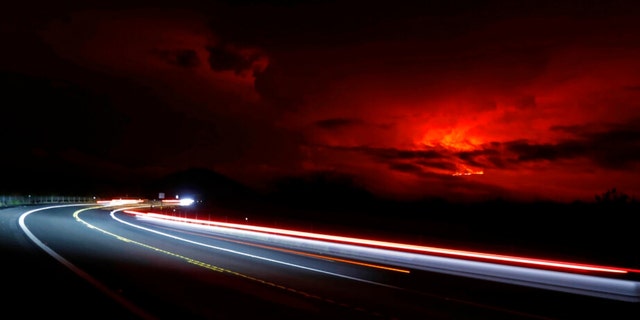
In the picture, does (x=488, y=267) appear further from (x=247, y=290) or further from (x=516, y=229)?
(x=516, y=229)

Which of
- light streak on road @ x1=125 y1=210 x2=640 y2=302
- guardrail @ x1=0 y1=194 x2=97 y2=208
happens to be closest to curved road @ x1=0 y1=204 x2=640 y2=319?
light streak on road @ x1=125 y1=210 x2=640 y2=302

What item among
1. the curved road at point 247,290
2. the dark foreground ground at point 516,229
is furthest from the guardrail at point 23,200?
the curved road at point 247,290

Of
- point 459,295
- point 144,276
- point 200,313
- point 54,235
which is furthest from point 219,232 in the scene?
point 200,313

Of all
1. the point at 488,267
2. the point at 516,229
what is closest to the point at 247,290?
the point at 488,267

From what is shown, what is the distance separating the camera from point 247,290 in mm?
17625

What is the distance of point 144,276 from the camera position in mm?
19734

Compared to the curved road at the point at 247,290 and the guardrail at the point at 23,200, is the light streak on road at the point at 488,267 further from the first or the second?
the guardrail at the point at 23,200

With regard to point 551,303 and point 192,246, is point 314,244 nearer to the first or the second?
point 192,246

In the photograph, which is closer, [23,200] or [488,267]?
[488,267]

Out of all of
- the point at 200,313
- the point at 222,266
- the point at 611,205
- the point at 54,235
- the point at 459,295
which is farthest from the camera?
the point at 611,205

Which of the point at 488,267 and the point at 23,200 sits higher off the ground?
the point at 23,200

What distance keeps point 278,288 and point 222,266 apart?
616 cm

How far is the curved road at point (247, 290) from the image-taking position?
1405 centimetres

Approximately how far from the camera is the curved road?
14.1m
